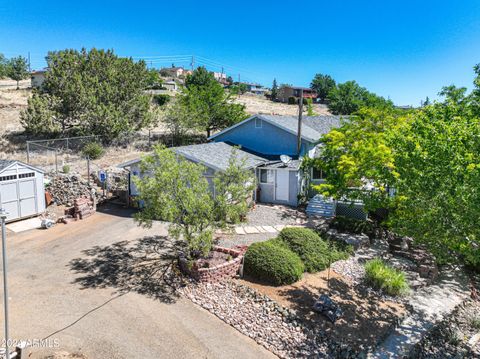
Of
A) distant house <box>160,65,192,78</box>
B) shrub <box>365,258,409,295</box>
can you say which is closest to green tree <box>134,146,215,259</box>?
shrub <box>365,258,409,295</box>

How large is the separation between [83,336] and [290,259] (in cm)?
719

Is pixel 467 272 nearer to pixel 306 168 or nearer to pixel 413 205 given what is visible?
pixel 413 205

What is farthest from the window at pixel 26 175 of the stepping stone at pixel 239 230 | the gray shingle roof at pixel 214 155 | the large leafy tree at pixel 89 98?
the large leafy tree at pixel 89 98

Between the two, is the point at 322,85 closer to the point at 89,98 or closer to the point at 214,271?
the point at 89,98

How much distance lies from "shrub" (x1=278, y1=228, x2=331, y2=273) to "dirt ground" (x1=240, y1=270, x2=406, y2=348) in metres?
0.44

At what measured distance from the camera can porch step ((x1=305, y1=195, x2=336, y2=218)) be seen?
21.1m

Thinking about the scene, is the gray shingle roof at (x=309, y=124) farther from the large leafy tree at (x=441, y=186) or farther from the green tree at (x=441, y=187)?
the green tree at (x=441, y=187)

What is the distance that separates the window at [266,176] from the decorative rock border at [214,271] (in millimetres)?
10333

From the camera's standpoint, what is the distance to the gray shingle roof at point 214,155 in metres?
19.9

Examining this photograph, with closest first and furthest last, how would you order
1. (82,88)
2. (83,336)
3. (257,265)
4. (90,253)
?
1. (83,336)
2. (257,265)
3. (90,253)
4. (82,88)

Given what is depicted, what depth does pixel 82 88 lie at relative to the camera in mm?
31422

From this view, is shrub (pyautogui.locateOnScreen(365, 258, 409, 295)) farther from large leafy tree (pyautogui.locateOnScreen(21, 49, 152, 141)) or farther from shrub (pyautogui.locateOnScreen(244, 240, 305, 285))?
large leafy tree (pyautogui.locateOnScreen(21, 49, 152, 141))

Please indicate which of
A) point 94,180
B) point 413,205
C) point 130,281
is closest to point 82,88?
point 94,180

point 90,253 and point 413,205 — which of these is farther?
point 90,253
